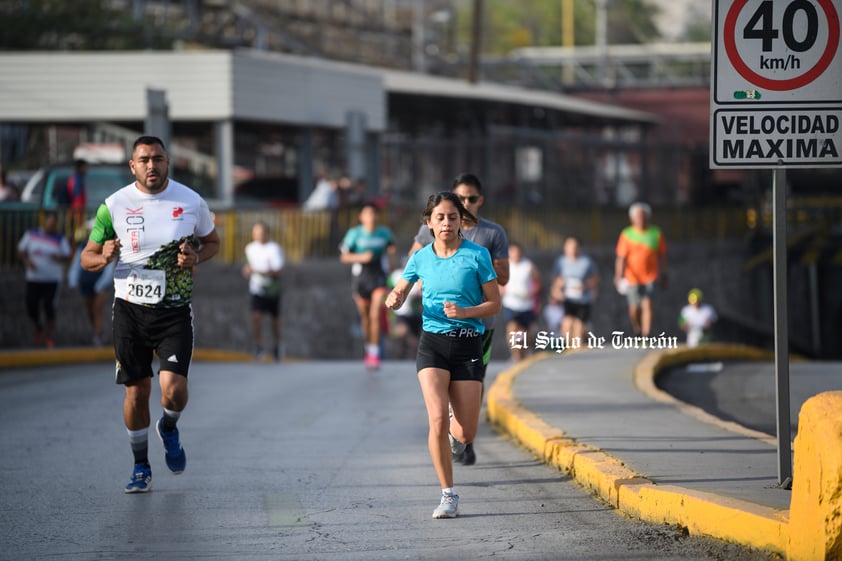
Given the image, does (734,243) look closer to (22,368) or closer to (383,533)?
(22,368)

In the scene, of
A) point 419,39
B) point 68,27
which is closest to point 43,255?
point 68,27

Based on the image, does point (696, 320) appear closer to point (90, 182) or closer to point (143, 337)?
point (90, 182)

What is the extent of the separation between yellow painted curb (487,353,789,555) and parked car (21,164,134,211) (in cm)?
1439

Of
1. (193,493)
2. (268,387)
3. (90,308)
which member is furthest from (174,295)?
(90,308)

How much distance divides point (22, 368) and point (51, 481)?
942cm

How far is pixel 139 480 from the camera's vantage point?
875 cm

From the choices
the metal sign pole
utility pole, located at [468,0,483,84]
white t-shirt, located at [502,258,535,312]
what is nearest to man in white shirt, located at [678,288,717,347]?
white t-shirt, located at [502,258,535,312]

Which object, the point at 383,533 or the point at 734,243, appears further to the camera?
the point at 734,243

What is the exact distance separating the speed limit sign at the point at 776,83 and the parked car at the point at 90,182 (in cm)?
1715

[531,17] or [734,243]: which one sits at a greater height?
[531,17]

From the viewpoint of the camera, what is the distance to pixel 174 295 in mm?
8633

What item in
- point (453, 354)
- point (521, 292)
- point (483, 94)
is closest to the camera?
point (453, 354)

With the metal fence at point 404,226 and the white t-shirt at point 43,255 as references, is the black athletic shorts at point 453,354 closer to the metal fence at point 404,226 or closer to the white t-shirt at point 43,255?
the white t-shirt at point 43,255

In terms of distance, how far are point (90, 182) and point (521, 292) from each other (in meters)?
9.11
